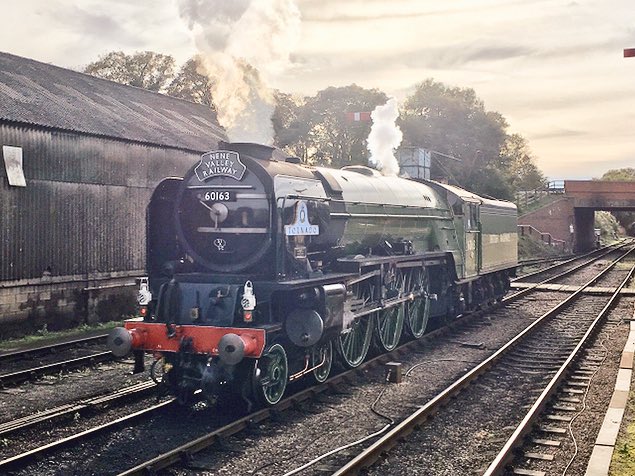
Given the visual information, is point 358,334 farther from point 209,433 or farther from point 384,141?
point 384,141

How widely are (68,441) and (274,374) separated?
8.60ft

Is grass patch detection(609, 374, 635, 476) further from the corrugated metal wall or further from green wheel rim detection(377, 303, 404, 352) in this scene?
the corrugated metal wall

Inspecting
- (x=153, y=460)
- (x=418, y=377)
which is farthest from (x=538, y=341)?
(x=153, y=460)

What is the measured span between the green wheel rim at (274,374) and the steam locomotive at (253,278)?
0.01 metres

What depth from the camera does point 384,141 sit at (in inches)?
677

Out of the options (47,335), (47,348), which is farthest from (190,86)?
(47,348)

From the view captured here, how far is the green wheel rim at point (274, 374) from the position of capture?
851 centimetres

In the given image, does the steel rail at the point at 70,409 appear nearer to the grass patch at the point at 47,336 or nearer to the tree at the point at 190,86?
the grass patch at the point at 47,336

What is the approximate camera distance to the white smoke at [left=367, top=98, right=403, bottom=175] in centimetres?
1678

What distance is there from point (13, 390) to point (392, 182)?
25.2 feet

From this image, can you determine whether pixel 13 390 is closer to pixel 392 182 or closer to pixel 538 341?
pixel 392 182

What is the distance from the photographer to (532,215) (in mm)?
52219

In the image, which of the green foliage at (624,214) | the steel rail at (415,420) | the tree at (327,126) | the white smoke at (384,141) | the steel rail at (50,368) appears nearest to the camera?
the steel rail at (415,420)

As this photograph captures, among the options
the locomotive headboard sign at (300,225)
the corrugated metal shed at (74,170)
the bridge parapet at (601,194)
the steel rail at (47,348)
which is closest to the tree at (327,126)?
the bridge parapet at (601,194)
